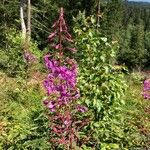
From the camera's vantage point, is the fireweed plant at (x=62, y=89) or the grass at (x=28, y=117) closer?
the fireweed plant at (x=62, y=89)

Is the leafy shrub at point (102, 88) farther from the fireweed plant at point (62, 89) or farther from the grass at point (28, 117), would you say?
the fireweed plant at point (62, 89)

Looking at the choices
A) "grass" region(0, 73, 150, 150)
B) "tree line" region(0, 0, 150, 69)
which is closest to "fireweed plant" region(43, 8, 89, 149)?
"grass" region(0, 73, 150, 150)

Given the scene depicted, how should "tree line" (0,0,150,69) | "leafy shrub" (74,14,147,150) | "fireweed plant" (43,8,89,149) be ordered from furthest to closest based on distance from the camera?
1. "tree line" (0,0,150,69)
2. "leafy shrub" (74,14,147,150)
3. "fireweed plant" (43,8,89,149)

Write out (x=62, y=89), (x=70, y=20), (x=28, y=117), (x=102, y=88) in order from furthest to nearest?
1. (x=70, y=20)
2. (x=28, y=117)
3. (x=102, y=88)
4. (x=62, y=89)

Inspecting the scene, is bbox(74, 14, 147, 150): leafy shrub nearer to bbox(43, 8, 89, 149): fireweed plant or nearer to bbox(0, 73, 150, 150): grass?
bbox(0, 73, 150, 150): grass

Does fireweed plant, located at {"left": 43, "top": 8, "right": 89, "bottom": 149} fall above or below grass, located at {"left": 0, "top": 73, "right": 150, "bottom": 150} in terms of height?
above

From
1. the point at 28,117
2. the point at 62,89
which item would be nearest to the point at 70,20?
the point at 28,117

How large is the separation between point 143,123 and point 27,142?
3.27 metres

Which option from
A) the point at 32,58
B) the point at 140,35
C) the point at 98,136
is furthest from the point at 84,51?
the point at 140,35

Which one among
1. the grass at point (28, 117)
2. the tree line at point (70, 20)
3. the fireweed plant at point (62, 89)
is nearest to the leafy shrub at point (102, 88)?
the grass at point (28, 117)

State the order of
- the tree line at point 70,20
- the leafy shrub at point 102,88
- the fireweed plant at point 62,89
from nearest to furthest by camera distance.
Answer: the fireweed plant at point 62,89 → the leafy shrub at point 102,88 → the tree line at point 70,20

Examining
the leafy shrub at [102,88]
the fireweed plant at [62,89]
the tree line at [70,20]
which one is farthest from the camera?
the tree line at [70,20]

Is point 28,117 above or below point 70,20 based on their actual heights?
above

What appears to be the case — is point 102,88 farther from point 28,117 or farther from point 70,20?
point 70,20
